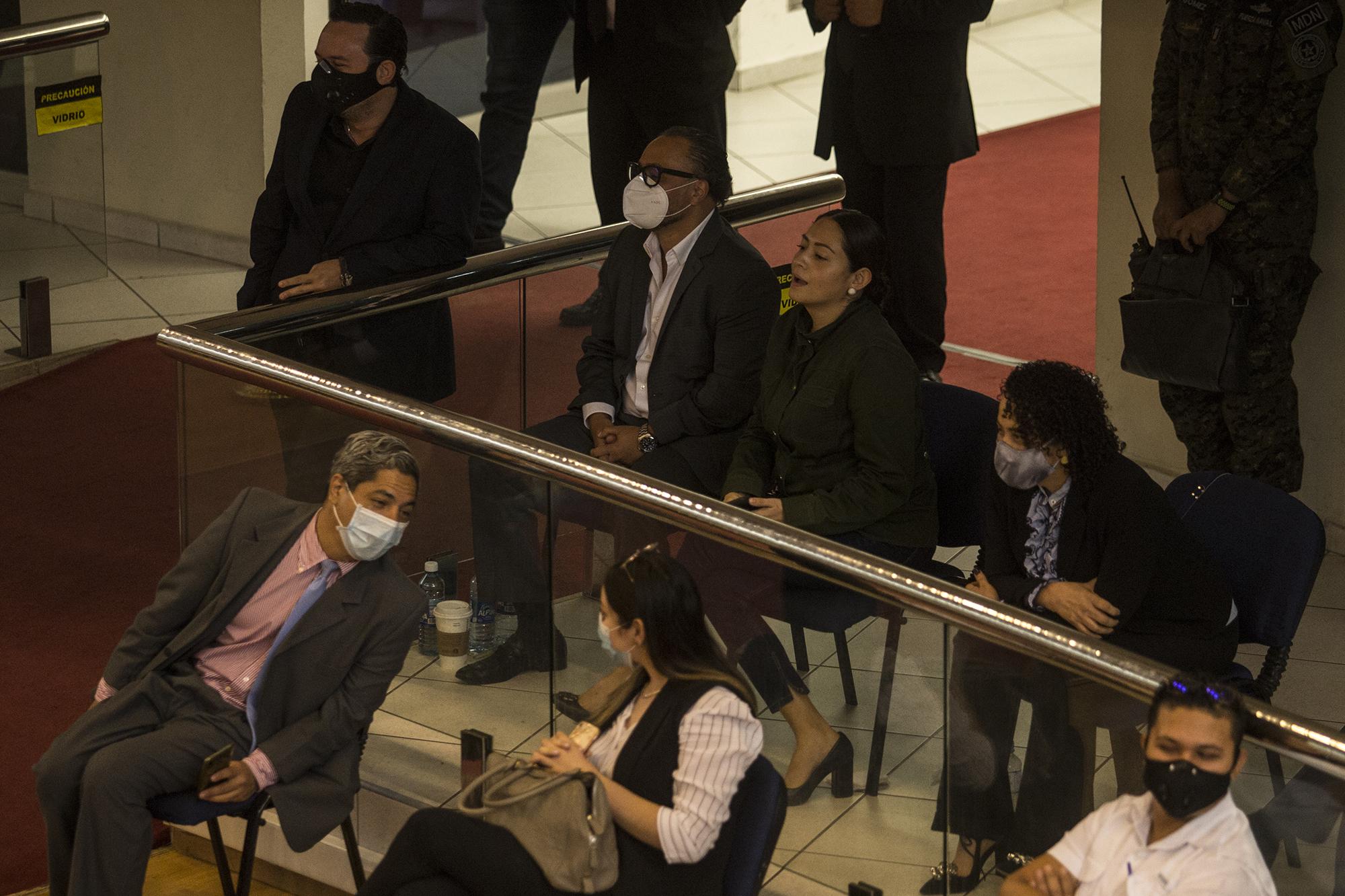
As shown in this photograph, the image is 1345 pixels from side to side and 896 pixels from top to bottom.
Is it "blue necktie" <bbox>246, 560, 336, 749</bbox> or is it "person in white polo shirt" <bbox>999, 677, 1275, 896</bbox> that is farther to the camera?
"blue necktie" <bbox>246, 560, 336, 749</bbox>

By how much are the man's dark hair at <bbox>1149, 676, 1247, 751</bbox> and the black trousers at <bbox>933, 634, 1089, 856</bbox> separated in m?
0.25

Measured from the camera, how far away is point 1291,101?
5.16m

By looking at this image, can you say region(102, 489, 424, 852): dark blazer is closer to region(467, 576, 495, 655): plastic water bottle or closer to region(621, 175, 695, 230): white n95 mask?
region(467, 576, 495, 655): plastic water bottle

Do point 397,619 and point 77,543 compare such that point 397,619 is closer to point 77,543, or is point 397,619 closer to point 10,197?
point 77,543

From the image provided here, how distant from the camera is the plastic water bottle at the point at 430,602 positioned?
4.21 metres

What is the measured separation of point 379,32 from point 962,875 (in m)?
2.79

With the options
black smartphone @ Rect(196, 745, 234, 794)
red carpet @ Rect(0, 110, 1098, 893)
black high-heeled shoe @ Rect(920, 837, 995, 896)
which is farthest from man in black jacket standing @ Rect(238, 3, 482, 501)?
black high-heeled shoe @ Rect(920, 837, 995, 896)

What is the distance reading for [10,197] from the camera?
7.29m

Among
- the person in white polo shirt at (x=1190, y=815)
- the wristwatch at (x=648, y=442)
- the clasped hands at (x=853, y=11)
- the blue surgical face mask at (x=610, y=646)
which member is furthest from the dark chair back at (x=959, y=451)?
the clasped hands at (x=853, y=11)

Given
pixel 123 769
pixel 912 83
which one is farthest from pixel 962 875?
pixel 912 83

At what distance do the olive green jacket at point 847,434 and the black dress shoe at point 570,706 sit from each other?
2.28ft

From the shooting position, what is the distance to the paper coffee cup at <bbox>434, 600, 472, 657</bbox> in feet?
13.8

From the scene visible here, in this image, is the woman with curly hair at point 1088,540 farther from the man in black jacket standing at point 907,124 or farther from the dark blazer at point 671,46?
the dark blazer at point 671,46

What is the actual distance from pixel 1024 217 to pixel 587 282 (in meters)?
4.26
